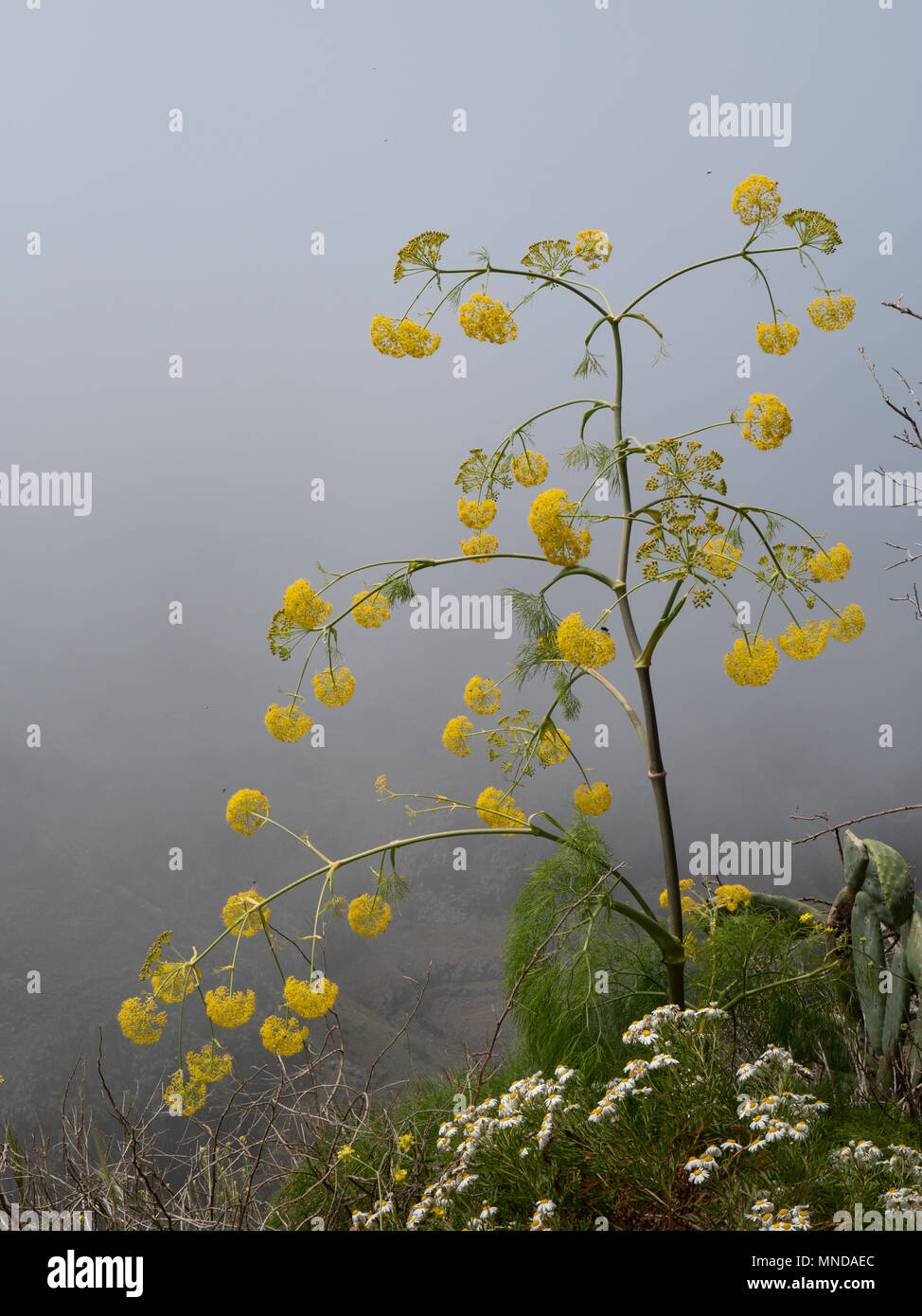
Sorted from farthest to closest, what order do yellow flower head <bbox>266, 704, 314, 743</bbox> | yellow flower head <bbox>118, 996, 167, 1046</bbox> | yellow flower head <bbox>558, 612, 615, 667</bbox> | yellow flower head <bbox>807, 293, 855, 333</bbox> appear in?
yellow flower head <bbox>807, 293, 855, 333</bbox> → yellow flower head <bbox>266, 704, 314, 743</bbox> → yellow flower head <bbox>558, 612, 615, 667</bbox> → yellow flower head <bbox>118, 996, 167, 1046</bbox>

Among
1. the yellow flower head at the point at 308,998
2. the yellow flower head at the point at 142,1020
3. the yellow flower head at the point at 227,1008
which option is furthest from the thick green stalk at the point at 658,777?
the yellow flower head at the point at 142,1020

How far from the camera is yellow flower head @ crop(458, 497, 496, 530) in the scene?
5.97 feet

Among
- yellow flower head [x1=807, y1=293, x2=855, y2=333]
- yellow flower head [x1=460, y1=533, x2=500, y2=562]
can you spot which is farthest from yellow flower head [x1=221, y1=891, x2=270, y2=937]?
yellow flower head [x1=807, y1=293, x2=855, y2=333]

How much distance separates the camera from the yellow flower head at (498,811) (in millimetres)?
1775

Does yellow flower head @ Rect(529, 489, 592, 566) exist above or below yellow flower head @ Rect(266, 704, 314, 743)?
above

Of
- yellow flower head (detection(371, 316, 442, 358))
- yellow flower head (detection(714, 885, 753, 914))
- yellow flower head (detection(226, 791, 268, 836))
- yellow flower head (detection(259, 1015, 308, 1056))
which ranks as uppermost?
yellow flower head (detection(371, 316, 442, 358))

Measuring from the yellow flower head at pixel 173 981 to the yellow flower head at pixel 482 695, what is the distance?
0.70 meters

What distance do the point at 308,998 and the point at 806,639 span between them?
3.17 feet

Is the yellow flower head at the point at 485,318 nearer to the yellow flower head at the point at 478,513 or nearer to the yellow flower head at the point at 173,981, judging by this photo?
the yellow flower head at the point at 478,513

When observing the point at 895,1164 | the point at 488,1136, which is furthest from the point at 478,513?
the point at 895,1164

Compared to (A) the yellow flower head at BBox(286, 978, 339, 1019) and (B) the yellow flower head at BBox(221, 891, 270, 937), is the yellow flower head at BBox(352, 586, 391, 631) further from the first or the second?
(A) the yellow flower head at BBox(286, 978, 339, 1019)

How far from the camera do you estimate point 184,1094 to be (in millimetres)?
1420

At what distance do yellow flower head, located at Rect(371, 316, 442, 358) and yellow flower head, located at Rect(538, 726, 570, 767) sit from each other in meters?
0.71
